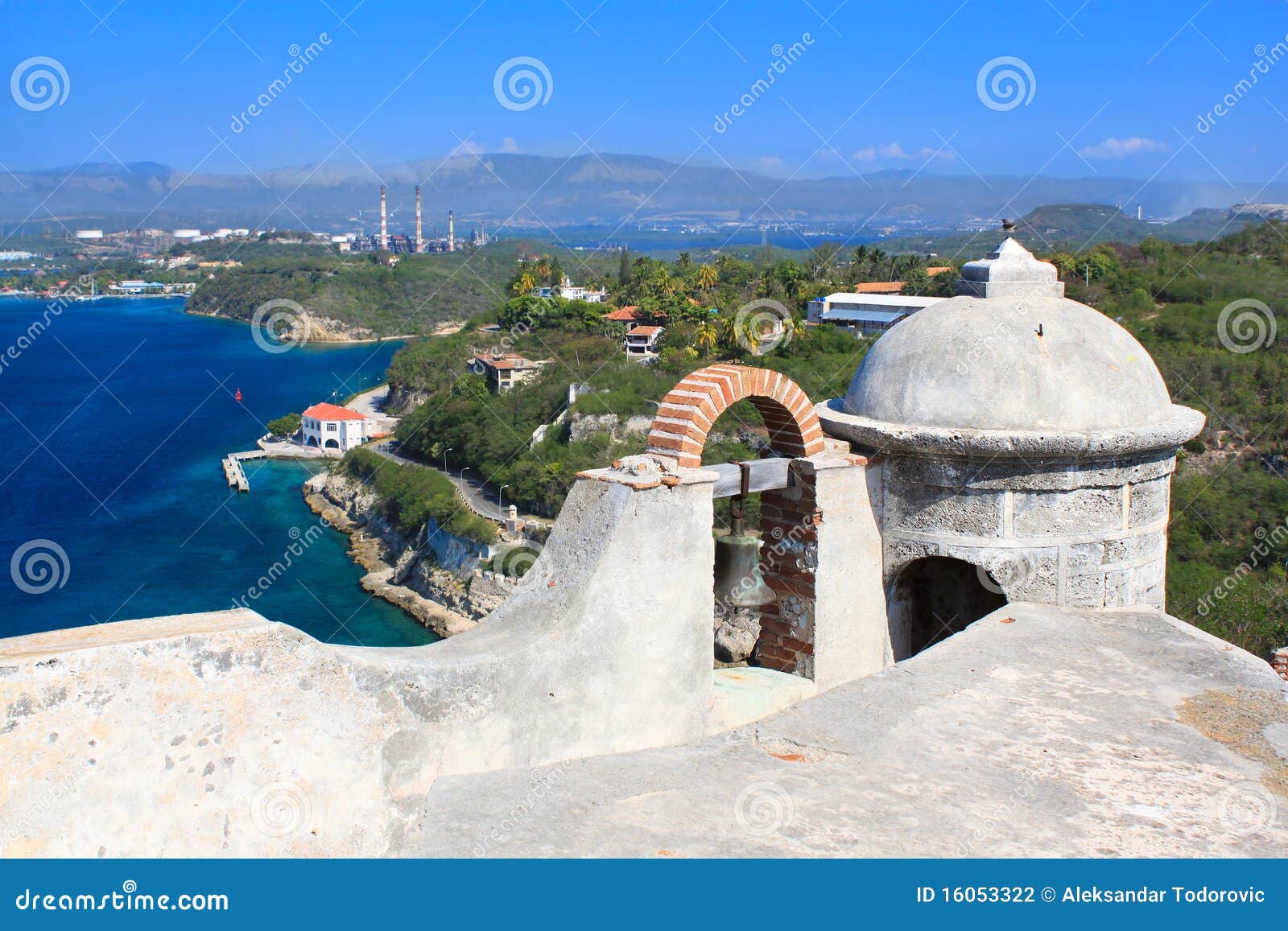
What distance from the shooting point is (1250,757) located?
14.2 feet

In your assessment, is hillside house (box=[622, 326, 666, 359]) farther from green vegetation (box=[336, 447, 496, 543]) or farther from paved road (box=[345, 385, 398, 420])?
paved road (box=[345, 385, 398, 420])

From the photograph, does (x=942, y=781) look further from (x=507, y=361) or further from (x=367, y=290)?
(x=367, y=290)

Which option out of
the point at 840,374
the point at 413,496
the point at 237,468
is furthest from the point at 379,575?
the point at 840,374

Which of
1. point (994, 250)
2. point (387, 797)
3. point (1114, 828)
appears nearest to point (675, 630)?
point (387, 797)

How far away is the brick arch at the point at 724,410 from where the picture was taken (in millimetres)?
5391

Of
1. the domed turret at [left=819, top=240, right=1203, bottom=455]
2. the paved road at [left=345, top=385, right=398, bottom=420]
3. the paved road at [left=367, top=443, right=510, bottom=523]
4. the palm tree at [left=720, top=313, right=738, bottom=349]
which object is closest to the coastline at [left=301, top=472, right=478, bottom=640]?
the paved road at [left=367, top=443, right=510, bottom=523]

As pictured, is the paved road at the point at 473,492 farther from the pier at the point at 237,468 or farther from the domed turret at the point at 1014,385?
the domed turret at the point at 1014,385

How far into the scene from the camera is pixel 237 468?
67.8 m

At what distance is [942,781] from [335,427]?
71260 mm

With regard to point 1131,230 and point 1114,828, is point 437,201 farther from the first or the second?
point 1114,828

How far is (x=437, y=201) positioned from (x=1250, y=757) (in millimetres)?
198687

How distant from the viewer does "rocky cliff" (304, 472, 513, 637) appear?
4569 cm

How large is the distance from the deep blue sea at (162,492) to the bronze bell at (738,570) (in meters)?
25.6

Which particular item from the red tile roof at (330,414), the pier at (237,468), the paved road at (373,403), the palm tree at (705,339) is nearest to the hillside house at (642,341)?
the palm tree at (705,339)
